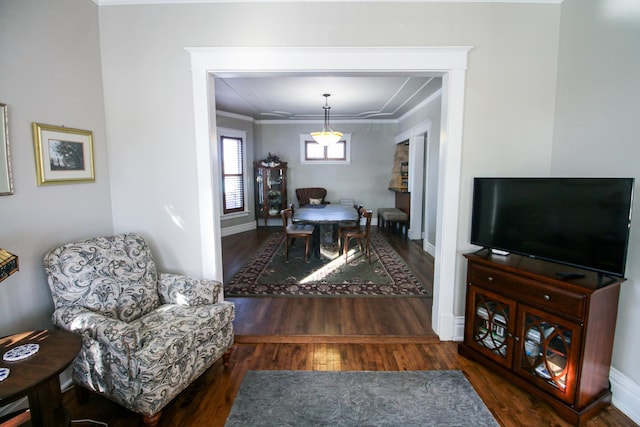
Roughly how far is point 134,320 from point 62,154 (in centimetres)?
122

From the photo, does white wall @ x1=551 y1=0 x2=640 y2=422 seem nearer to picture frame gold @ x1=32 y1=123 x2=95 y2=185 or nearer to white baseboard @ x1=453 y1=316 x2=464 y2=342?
white baseboard @ x1=453 y1=316 x2=464 y2=342

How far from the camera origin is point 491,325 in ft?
7.36

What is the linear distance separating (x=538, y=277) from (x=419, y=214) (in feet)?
14.4

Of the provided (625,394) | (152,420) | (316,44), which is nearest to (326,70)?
(316,44)

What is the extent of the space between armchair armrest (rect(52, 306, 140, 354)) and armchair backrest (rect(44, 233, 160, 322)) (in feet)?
0.39

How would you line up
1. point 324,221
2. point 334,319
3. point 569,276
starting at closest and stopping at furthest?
point 569,276, point 334,319, point 324,221

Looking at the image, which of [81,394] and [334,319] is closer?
[81,394]

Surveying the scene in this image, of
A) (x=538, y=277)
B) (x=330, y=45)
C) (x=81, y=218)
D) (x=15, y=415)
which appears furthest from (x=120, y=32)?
(x=538, y=277)

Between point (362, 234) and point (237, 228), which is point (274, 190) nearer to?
point (237, 228)

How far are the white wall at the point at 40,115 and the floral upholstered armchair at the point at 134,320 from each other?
177 millimetres

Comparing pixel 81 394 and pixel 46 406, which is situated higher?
Result: pixel 46 406

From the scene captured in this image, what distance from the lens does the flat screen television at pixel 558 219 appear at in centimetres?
170

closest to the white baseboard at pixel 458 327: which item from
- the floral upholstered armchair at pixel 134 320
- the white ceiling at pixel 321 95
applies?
the floral upholstered armchair at pixel 134 320

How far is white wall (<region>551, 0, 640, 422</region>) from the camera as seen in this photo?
186cm
